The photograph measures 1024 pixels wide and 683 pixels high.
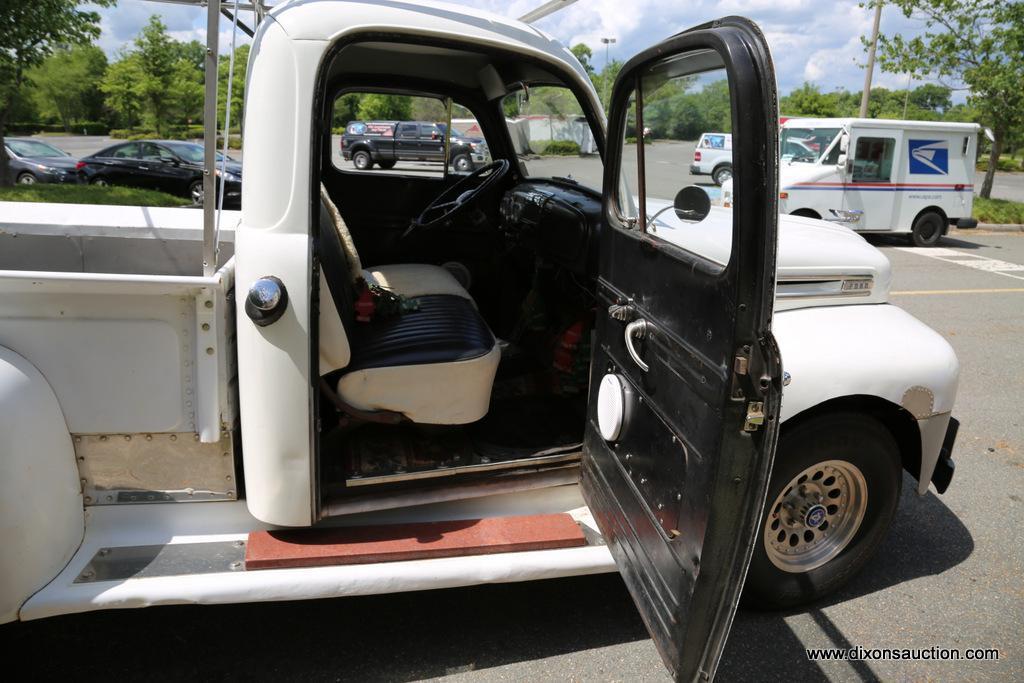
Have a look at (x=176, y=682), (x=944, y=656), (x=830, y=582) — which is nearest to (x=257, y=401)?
(x=176, y=682)

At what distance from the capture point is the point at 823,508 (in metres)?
2.86

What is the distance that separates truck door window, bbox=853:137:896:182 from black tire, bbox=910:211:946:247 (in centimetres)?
114

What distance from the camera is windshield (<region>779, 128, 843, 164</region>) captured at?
12.7 m

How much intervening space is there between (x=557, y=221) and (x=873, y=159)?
10.9 m

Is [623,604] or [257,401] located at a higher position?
[257,401]

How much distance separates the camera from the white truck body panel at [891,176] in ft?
39.4

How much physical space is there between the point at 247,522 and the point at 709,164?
1939 mm

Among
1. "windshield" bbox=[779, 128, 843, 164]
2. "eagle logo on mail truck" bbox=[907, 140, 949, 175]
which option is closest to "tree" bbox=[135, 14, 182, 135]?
"windshield" bbox=[779, 128, 843, 164]

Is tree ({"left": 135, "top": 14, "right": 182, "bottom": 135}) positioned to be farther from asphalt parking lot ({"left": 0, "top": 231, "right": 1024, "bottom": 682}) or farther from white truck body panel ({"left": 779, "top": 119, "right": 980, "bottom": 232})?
asphalt parking lot ({"left": 0, "top": 231, "right": 1024, "bottom": 682})

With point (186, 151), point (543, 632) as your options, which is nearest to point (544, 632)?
point (543, 632)

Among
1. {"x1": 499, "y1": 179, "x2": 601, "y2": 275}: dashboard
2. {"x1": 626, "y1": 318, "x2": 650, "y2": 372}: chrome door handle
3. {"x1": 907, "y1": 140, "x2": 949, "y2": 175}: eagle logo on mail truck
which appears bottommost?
{"x1": 626, "y1": 318, "x2": 650, "y2": 372}: chrome door handle

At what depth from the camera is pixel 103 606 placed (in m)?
2.10

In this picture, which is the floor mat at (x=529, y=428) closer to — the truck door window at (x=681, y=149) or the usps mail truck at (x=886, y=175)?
the truck door window at (x=681, y=149)

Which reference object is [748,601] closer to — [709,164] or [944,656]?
[944,656]
